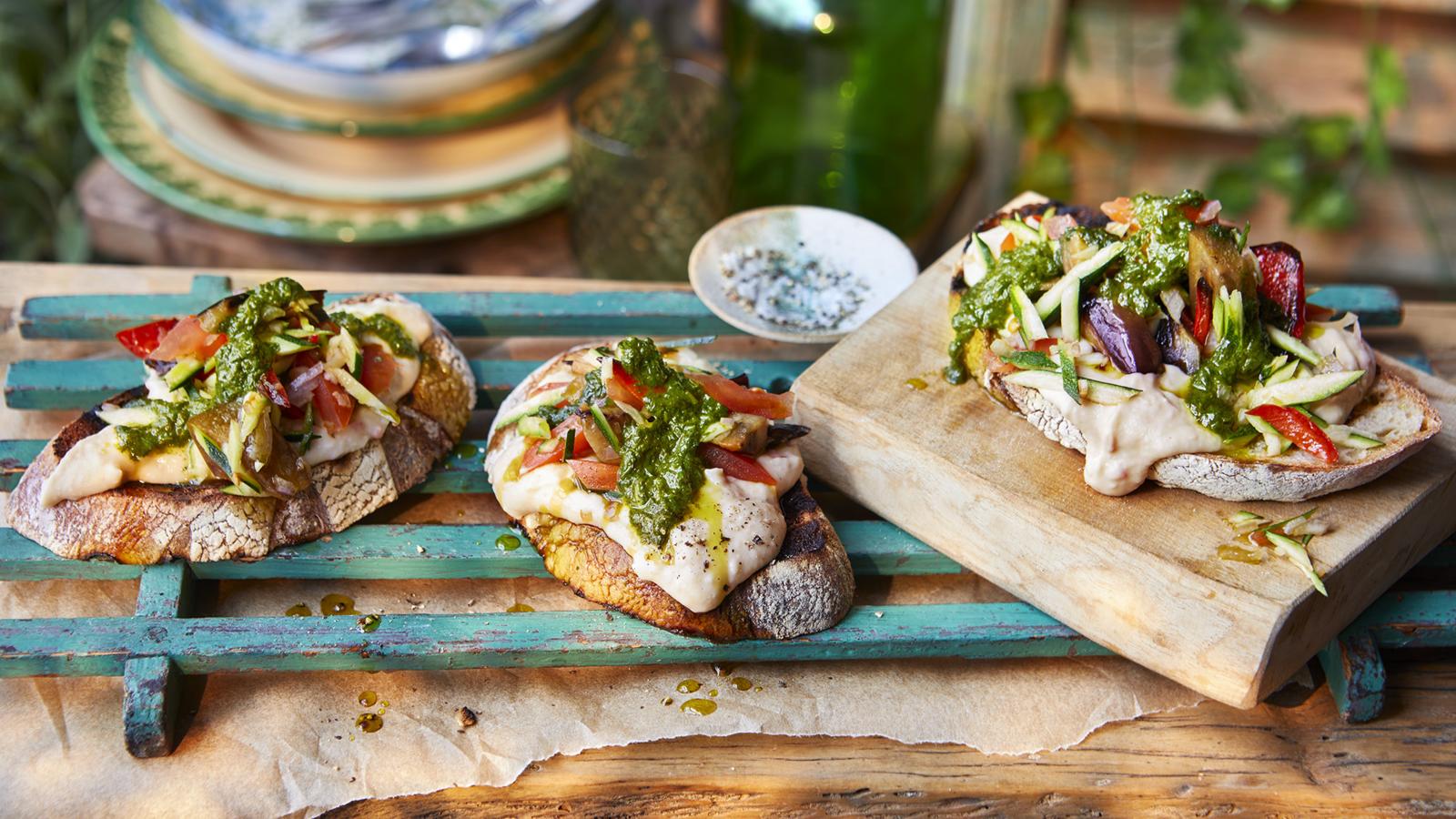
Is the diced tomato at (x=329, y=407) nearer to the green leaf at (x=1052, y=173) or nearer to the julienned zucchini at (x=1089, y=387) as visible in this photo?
the julienned zucchini at (x=1089, y=387)

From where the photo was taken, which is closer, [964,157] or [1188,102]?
[1188,102]

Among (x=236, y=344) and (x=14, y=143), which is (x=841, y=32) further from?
(x=14, y=143)

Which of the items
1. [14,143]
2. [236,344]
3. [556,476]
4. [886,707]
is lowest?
[14,143]

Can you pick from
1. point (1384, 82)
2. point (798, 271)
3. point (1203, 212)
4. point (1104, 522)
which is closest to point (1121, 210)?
point (1203, 212)

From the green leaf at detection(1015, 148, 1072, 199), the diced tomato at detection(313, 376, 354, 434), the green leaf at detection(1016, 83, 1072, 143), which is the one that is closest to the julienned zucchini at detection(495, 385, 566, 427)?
the diced tomato at detection(313, 376, 354, 434)

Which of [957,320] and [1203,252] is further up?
[1203,252]

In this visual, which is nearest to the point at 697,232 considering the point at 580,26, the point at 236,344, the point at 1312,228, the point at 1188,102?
the point at 580,26

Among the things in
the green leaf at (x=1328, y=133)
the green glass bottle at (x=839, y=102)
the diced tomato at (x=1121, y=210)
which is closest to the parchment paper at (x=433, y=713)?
the diced tomato at (x=1121, y=210)

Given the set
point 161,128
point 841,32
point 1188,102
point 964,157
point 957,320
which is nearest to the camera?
point 957,320
